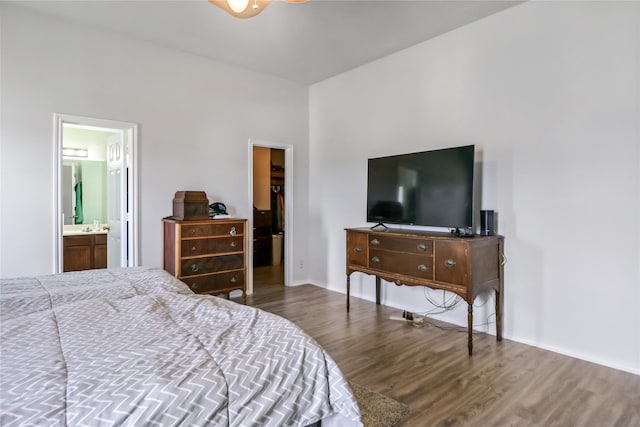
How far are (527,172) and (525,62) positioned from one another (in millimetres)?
963

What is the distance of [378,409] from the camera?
6.77 feet

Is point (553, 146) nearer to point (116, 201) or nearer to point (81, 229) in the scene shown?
point (116, 201)

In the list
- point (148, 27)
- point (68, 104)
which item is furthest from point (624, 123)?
point (68, 104)

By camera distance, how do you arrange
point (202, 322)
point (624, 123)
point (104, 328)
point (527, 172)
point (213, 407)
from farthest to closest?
point (527, 172)
point (624, 123)
point (202, 322)
point (104, 328)
point (213, 407)

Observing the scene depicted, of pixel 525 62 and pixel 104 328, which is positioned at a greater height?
pixel 525 62

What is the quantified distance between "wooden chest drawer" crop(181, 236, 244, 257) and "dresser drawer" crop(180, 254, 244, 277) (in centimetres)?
7

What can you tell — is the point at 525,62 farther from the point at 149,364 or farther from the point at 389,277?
the point at 149,364

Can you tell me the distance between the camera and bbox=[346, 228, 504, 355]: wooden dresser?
115 inches

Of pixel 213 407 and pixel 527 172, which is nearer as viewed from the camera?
pixel 213 407

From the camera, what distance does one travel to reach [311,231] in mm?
5430

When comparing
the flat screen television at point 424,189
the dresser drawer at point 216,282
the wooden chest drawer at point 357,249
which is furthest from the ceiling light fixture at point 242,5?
the dresser drawer at point 216,282

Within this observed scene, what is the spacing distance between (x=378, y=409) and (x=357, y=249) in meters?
2.05

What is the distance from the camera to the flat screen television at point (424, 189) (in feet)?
10.4

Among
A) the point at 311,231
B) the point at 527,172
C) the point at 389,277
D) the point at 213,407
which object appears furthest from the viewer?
the point at 311,231
